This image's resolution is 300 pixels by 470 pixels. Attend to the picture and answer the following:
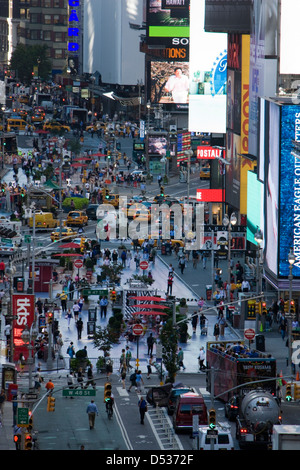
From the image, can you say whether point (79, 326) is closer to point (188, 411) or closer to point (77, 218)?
point (188, 411)

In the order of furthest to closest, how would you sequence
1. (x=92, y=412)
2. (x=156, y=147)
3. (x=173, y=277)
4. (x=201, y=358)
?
(x=156, y=147) → (x=173, y=277) → (x=201, y=358) → (x=92, y=412)

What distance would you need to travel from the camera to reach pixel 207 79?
123312mm

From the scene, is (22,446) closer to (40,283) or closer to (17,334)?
(17,334)

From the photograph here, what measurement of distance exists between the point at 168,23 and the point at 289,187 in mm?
86201

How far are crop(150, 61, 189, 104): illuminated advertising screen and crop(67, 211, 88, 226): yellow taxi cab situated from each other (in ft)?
171

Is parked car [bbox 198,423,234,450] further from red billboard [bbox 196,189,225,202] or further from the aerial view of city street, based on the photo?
red billboard [bbox 196,189,225,202]

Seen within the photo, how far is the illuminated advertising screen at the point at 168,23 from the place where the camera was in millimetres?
161500

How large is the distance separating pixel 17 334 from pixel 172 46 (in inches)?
3902

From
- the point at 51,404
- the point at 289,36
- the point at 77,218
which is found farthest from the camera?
the point at 77,218

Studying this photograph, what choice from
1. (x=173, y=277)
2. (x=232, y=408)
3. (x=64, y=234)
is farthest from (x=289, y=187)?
(x=64, y=234)

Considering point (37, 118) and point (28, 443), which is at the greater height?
point (37, 118)

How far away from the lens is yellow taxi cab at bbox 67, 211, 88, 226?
10967 cm

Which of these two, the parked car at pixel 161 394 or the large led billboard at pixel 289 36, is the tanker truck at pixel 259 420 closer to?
the parked car at pixel 161 394

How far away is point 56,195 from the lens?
4705 inches
